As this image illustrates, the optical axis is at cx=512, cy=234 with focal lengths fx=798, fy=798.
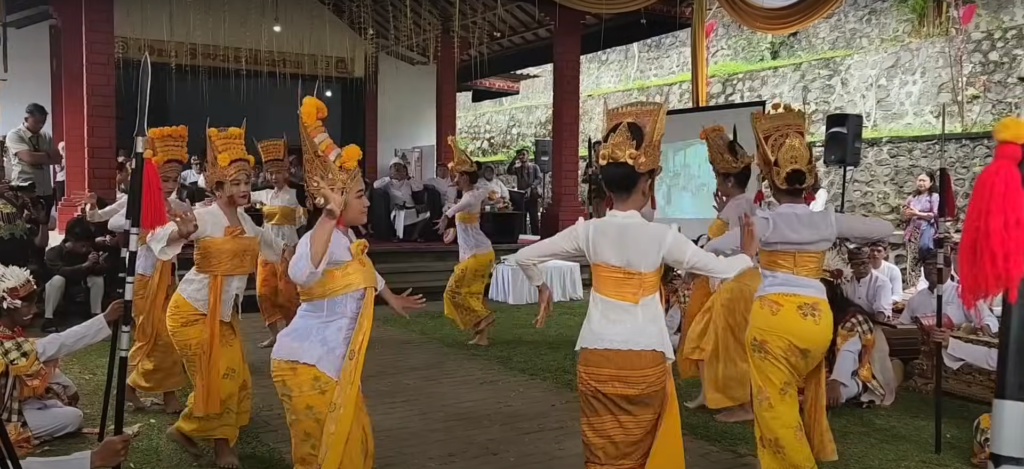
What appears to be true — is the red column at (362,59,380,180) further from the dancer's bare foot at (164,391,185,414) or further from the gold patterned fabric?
the gold patterned fabric

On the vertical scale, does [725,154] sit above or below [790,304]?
above

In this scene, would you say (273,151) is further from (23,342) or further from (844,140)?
(844,140)

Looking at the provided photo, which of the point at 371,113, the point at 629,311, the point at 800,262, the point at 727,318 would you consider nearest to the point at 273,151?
the point at 727,318

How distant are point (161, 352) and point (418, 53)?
36.7 ft

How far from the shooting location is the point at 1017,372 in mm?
1442

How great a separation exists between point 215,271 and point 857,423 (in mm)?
3756

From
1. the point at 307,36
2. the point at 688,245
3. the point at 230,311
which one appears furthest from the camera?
the point at 307,36

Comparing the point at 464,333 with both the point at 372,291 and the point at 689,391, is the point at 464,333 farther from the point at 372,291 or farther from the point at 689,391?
the point at 372,291

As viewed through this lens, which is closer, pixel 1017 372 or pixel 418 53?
pixel 1017 372

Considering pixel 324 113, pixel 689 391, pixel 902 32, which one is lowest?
pixel 689 391

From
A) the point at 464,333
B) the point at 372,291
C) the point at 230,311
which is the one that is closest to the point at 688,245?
the point at 372,291

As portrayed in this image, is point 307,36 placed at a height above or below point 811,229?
above

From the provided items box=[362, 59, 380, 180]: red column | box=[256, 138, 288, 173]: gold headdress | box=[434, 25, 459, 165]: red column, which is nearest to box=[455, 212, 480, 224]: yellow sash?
box=[256, 138, 288, 173]: gold headdress

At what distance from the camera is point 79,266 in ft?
24.4
